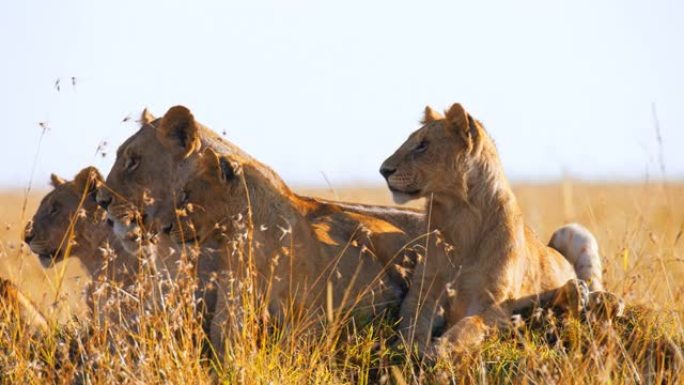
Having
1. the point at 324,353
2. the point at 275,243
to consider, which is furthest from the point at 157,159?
the point at 324,353

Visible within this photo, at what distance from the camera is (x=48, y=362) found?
19.5 ft

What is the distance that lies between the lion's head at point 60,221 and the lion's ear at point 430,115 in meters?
2.01

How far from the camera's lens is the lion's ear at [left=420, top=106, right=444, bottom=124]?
718cm

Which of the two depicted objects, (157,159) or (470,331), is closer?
(470,331)

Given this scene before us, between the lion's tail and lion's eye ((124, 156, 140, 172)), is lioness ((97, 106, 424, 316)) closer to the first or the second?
lion's eye ((124, 156, 140, 172))

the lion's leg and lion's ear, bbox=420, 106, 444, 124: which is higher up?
lion's ear, bbox=420, 106, 444, 124

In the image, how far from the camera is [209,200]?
6762 millimetres

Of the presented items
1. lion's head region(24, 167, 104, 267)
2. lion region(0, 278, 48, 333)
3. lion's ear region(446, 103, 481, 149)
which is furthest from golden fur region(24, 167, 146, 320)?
lion's ear region(446, 103, 481, 149)

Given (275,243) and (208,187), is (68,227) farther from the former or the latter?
(275,243)

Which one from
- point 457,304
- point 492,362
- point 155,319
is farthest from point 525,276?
point 155,319

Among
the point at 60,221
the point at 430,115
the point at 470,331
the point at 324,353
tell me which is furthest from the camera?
the point at 60,221

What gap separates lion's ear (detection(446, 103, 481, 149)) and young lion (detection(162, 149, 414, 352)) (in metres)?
0.69

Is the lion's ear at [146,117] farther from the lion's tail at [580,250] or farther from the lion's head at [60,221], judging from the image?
the lion's tail at [580,250]

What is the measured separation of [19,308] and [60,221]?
1.42m
